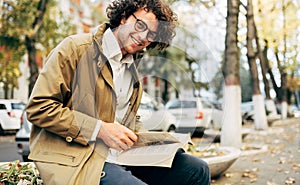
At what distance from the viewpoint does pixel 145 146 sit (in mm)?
1928

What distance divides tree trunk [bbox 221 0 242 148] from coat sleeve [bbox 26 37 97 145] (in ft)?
20.7

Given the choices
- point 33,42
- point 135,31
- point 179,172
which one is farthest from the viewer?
point 33,42

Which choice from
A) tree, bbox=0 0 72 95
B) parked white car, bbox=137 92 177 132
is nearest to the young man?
parked white car, bbox=137 92 177 132

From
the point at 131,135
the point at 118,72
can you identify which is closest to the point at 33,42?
the point at 118,72

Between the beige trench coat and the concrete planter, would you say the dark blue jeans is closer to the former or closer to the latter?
the beige trench coat

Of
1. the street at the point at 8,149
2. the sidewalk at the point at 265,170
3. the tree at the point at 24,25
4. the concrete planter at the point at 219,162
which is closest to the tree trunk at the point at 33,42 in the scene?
the tree at the point at 24,25

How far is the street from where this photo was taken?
7.22m

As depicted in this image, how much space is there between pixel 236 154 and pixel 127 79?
10.8 ft

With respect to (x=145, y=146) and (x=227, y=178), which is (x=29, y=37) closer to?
(x=227, y=178)

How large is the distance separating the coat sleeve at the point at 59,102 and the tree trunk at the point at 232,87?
6.31m

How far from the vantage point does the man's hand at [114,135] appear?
171 cm

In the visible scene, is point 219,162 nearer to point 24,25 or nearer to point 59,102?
point 59,102

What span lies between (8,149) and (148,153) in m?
7.19

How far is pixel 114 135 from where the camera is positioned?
5.62ft
